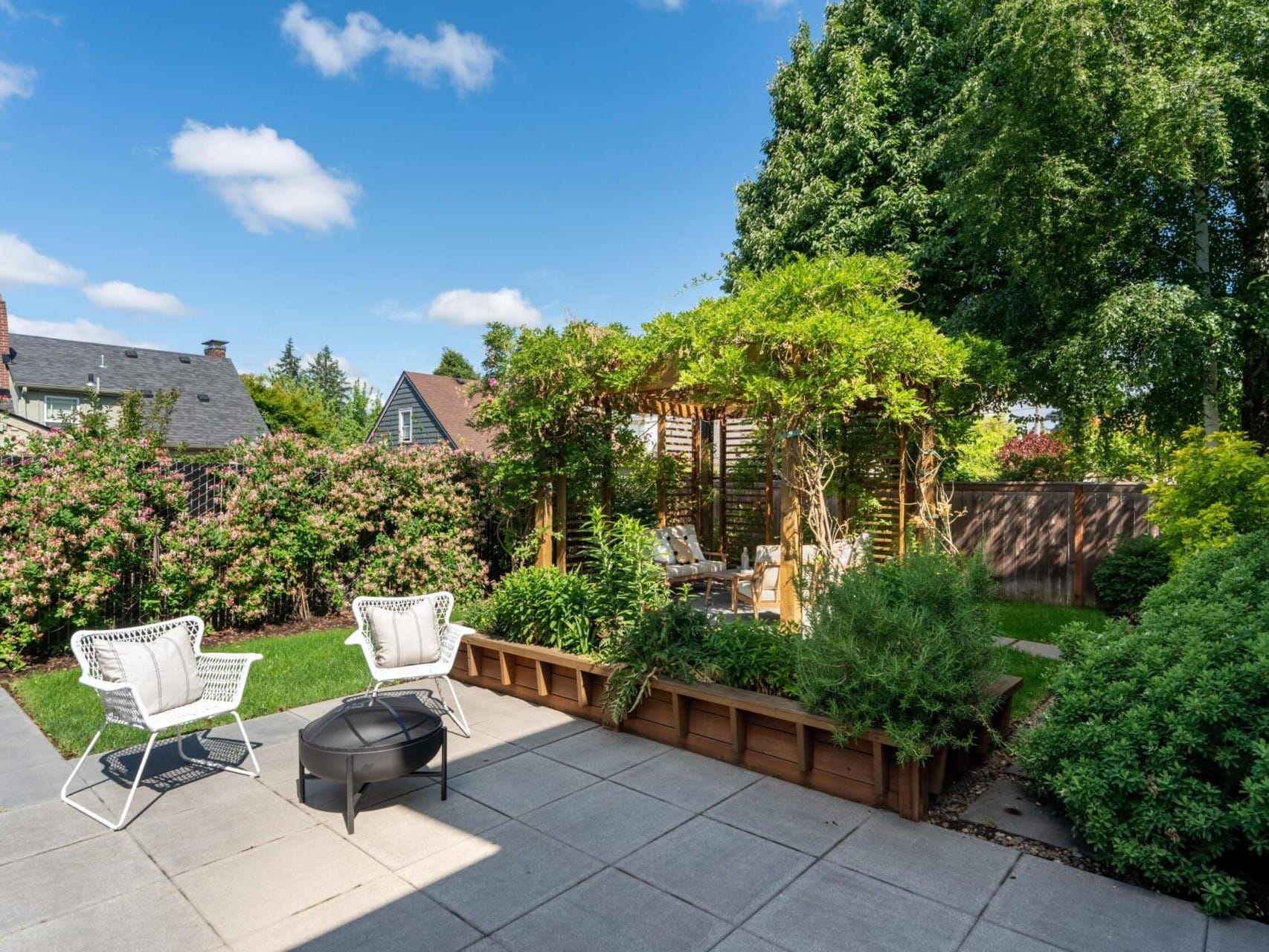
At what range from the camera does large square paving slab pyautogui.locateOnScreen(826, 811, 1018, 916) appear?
259 centimetres

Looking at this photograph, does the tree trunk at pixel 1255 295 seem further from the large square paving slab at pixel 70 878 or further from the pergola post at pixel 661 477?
the large square paving slab at pixel 70 878

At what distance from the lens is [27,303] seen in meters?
21.2

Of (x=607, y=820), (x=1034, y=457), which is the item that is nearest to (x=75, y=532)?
(x=607, y=820)

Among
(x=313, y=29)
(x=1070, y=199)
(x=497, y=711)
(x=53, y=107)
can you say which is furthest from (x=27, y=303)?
(x=1070, y=199)

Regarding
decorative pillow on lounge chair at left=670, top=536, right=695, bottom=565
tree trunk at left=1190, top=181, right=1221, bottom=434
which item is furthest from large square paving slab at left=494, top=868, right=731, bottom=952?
tree trunk at left=1190, top=181, right=1221, bottom=434

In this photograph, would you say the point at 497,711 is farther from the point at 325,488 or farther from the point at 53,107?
the point at 53,107

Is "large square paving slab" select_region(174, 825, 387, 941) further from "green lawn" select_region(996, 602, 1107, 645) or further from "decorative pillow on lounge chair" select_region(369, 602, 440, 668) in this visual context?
"green lawn" select_region(996, 602, 1107, 645)

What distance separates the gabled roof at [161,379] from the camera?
752 inches

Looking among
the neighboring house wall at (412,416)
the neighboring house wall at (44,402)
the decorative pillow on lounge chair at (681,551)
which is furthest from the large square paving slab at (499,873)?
the neighboring house wall at (44,402)

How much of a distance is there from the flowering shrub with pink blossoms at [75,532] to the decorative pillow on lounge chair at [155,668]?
9.05 feet

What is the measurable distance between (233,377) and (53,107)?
14039mm

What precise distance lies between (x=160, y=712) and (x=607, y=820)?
2.32 meters

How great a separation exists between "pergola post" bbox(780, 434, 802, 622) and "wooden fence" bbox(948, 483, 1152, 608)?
3.33 metres

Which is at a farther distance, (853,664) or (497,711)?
(497,711)
